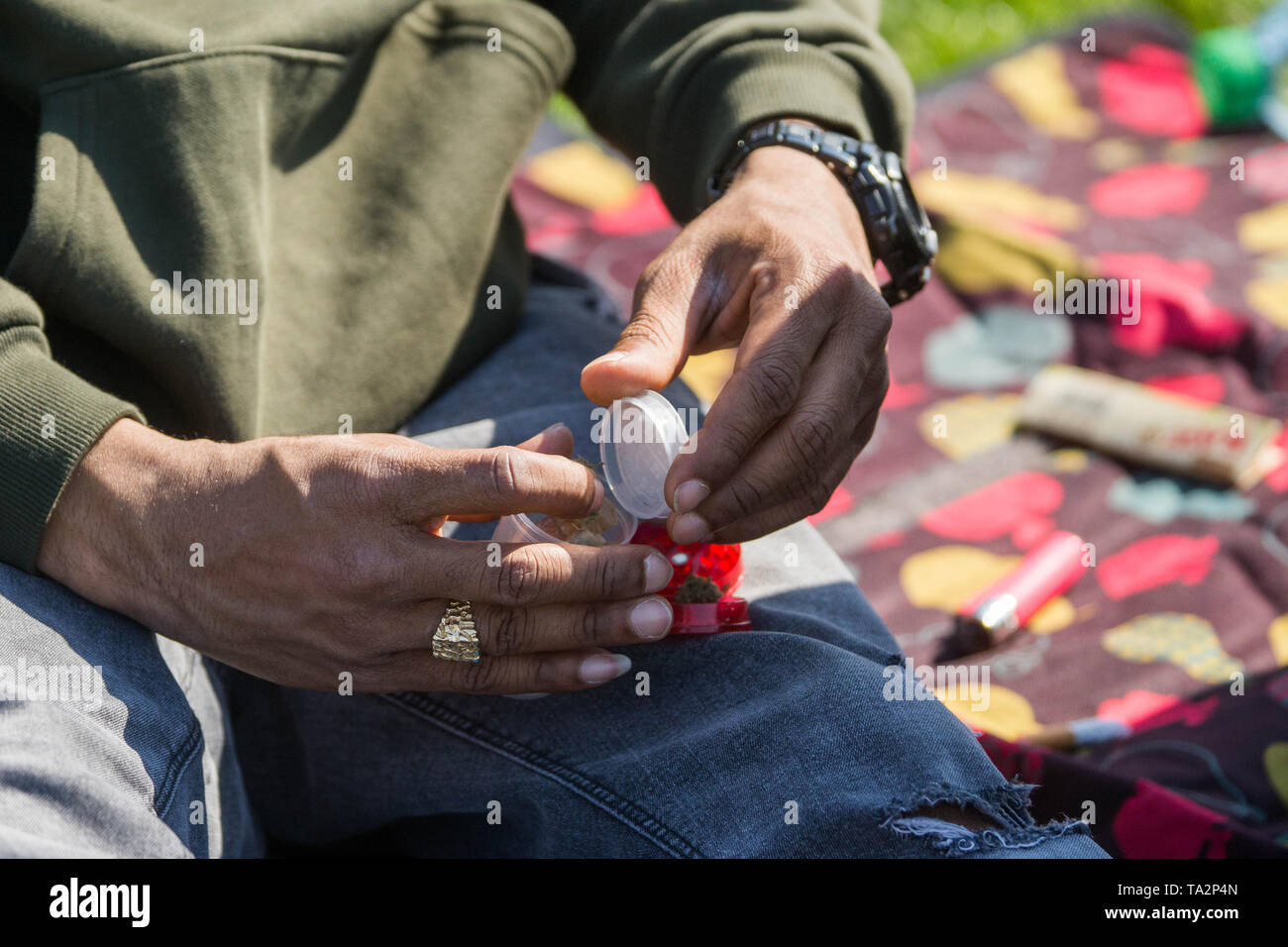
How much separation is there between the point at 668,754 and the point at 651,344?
37 cm

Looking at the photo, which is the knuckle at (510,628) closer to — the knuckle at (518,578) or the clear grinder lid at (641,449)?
the knuckle at (518,578)

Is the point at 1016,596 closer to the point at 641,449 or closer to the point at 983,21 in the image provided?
the point at 641,449

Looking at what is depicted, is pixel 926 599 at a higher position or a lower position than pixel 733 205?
lower

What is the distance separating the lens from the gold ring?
3.11ft

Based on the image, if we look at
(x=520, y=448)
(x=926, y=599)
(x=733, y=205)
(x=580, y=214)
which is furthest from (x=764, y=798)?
(x=580, y=214)

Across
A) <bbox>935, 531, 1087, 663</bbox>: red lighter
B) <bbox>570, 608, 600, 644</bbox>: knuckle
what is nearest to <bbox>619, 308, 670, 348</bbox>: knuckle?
<bbox>570, 608, 600, 644</bbox>: knuckle

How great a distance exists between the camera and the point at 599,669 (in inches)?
38.7

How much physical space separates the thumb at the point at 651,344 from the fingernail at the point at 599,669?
0.23 metres

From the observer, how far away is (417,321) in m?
1.25

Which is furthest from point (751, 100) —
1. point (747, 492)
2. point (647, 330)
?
point (747, 492)

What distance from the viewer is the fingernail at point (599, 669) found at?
982mm

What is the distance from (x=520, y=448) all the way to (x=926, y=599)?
99 centimetres

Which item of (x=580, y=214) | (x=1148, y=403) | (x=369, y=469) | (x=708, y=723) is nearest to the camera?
(x=369, y=469)
